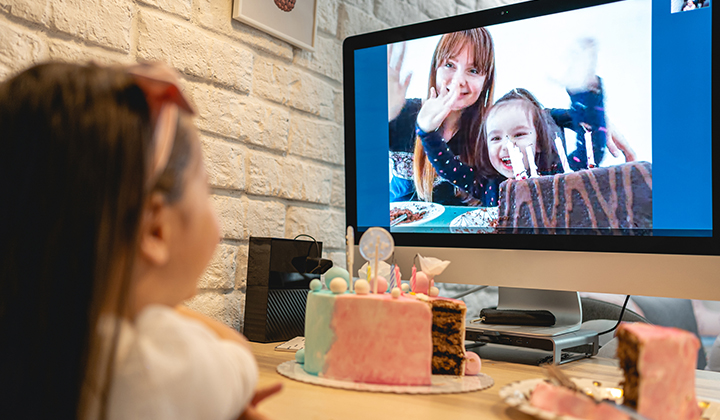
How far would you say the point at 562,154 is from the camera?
0.90 metres

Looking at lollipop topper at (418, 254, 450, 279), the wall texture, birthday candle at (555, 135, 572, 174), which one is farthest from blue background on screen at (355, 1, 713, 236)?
the wall texture

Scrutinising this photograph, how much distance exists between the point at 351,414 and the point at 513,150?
0.58m

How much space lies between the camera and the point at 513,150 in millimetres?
943

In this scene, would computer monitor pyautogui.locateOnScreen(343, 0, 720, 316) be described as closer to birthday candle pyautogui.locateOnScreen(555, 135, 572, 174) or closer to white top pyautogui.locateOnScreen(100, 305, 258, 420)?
birthday candle pyautogui.locateOnScreen(555, 135, 572, 174)

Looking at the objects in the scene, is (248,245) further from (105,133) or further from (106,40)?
(105,133)

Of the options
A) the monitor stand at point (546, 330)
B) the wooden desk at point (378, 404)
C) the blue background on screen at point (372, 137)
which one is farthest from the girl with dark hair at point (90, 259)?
the blue background on screen at point (372, 137)

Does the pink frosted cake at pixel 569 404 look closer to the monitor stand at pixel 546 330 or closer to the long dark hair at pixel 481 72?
the monitor stand at pixel 546 330

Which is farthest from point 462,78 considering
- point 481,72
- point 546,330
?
point 546,330

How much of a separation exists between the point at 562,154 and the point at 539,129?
2.4 inches

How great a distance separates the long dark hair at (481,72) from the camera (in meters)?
0.98

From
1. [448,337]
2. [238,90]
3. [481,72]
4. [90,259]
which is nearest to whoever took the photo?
[90,259]

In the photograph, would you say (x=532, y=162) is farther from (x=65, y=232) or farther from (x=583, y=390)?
(x=65, y=232)

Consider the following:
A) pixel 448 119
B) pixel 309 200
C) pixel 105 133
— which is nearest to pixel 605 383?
pixel 448 119

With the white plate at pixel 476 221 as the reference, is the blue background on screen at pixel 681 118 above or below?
above
